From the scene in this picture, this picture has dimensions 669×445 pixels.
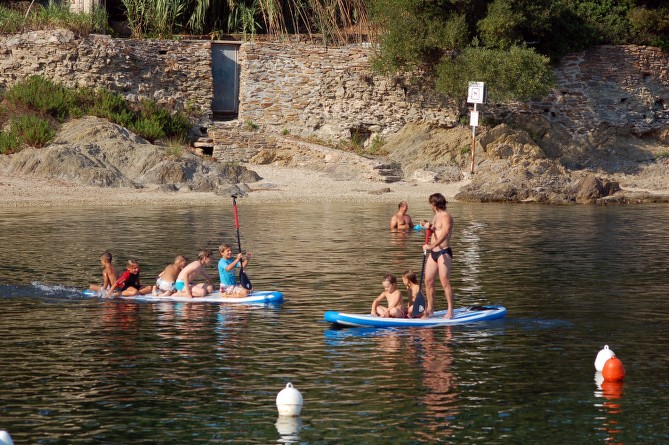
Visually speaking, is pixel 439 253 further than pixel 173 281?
No

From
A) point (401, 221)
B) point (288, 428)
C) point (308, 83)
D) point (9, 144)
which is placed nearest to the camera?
point (288, 428)

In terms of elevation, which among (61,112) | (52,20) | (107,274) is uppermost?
(52,20)

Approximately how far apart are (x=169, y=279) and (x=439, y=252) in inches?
180

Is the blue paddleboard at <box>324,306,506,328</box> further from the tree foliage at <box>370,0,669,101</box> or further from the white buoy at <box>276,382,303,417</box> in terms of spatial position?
the tree foliage at <box>370,0,669,101</box>

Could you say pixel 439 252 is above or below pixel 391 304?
above

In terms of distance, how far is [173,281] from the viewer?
1722 centimetres

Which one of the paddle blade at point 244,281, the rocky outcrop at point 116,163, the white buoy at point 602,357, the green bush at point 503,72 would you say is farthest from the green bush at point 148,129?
the white buoy at point 602,357

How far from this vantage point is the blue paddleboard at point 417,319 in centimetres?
1462

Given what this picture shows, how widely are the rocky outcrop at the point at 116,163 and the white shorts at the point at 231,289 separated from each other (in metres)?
15.3

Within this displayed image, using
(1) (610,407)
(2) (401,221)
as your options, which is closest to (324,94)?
(2) (401,221)

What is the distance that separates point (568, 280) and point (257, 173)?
18.1 metres

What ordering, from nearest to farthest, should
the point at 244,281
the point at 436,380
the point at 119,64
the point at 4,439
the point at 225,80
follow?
the point at 4,439 < the point at 436,380 < the point at 244,281 < the point at 119,64 < the point at 225,80

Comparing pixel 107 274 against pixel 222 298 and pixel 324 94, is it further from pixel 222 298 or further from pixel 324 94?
pixel 324 94

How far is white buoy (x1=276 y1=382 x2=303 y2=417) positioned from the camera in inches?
411
